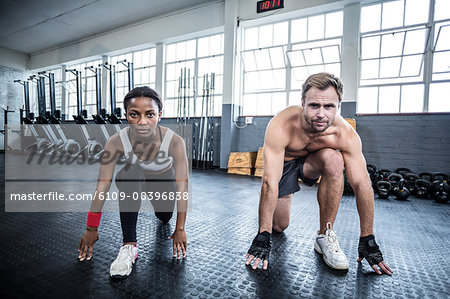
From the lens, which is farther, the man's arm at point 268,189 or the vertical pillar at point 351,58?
the vertical pillar at point 351,58

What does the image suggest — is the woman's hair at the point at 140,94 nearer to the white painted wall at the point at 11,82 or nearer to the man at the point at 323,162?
the man at the point at 323,162

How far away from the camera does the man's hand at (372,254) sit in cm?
121

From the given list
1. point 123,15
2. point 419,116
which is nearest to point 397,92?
point 419,116

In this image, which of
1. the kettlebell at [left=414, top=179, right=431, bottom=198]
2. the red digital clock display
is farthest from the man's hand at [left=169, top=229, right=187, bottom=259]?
the red digital clock display

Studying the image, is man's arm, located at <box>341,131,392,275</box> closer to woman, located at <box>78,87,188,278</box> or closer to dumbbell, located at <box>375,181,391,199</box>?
woman, located at <box>78,87,188,278</box>

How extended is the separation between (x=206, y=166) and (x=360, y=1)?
424 cm

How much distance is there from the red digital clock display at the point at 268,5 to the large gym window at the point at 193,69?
1.24m

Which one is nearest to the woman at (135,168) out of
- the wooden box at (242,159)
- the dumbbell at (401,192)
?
the dumbbell at (401,192)

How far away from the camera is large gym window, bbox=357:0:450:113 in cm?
395

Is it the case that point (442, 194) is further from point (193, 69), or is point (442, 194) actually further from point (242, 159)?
point (193, 69)

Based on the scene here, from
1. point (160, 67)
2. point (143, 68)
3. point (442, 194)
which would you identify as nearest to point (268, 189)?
point (442, 194)

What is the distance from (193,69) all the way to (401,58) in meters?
4.39

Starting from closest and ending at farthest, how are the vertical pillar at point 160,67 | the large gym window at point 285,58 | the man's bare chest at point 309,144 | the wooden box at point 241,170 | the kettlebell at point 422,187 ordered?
the man's bare chest at point 309,144 < the kettlebell at point 422,187 < the large gym window at point 285,58 < the wooden box at point 241,170 < the vertical pillar at point 160,67

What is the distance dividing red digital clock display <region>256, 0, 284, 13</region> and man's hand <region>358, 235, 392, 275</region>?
16.2 ft
